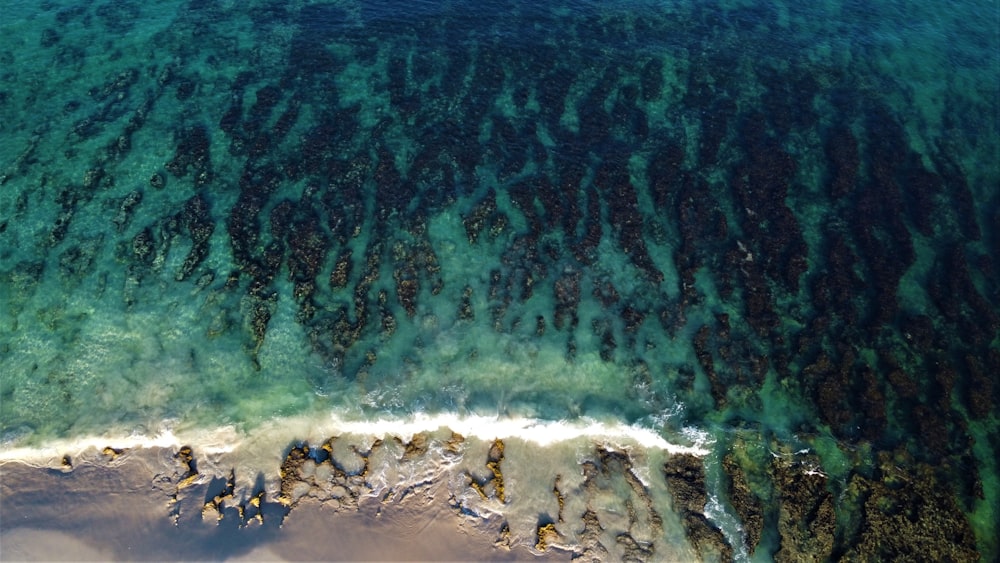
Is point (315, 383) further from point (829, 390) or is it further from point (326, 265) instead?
point (829, 390)

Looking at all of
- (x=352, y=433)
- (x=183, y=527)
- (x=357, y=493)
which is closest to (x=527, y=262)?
(x=352, y=433)

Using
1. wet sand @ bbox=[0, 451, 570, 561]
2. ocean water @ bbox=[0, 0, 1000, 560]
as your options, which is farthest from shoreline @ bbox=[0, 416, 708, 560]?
ocean water @ bbox=[0, 0, 1000, 560]

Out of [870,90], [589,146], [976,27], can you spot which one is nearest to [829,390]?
[589,146]

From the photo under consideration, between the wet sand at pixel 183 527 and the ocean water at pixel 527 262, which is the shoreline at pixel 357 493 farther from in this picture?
the ocean water at pixel 527 262

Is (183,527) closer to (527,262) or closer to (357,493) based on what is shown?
(357,493)

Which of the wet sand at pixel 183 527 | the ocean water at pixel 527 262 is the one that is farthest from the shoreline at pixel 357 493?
the ocean water at pixel 527 262
